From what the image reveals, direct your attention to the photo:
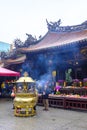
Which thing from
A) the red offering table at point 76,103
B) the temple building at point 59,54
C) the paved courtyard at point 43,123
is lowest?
the paved courtyard at point 43,123

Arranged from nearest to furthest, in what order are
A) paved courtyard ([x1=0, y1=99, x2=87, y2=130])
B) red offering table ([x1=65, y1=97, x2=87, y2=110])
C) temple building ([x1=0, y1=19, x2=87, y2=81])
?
paved courtyard ([x1=0, y1=99, x2=87, y2=130]) → red offering table ([x1=65, y1=97, x2=87, y2=110]) → temple building ([x1=0, y1=19, x2=87, y2=81])

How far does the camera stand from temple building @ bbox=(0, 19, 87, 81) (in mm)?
14664

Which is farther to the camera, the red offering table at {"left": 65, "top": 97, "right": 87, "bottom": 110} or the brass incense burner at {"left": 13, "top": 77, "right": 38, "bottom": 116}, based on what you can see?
the red offering table at {"left": 65, "top": 97, "right": 87, "bottom": 110}

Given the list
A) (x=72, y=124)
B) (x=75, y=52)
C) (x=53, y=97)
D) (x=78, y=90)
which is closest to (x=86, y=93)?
(x=78, y=90)

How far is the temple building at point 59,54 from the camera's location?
48.1ft

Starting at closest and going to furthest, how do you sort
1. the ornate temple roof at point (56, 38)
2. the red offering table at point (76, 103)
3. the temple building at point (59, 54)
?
1. the red offering table at point (76, 103)
2. the temple building at point (59, 54)
3. the ornate temple roof at point (56, 38)

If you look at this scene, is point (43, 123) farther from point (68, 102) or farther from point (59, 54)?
point (59, 54)

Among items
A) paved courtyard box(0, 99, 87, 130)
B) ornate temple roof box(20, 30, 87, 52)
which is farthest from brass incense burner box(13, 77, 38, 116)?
ornate temple roof box(20, 30, 87, 52)

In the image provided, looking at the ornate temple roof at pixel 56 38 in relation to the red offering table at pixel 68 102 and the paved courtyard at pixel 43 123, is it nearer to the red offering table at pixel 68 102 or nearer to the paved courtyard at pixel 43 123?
the red offering table at pixel 68 102

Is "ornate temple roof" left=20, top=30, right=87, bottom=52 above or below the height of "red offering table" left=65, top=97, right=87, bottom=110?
above

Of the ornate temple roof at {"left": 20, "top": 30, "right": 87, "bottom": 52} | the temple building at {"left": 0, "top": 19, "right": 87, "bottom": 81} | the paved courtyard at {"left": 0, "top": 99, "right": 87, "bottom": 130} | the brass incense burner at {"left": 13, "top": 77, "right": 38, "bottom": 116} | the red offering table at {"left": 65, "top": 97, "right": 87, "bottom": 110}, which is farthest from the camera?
the ornate temple roof at {"left": 20, "top": 30, "right": 87, "bottom": 52}

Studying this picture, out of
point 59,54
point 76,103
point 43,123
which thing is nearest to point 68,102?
point 76,103

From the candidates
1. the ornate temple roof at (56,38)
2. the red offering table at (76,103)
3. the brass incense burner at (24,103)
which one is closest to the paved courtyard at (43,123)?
the brass incense burner at (24,103)

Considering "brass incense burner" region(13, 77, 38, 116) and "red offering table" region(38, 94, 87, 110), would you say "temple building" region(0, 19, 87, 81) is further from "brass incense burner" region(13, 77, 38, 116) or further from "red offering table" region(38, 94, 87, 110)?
"brass incense burner" region(13, 77, 38, 116)
